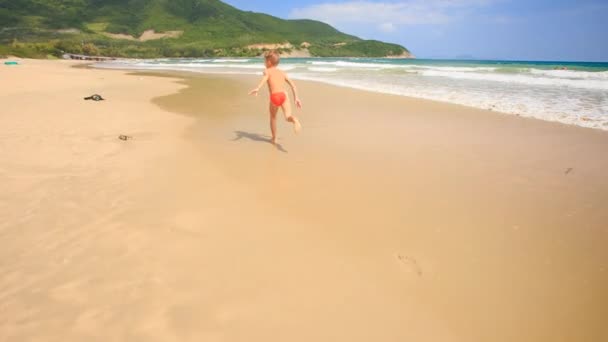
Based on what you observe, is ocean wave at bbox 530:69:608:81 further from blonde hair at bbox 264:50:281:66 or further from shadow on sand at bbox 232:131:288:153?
shadow on sand at bbox 232:131:288:153

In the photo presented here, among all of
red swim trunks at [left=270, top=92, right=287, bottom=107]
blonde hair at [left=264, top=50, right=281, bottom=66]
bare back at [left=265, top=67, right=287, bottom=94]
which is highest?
blonde hair at [left=264, top=50, right=281, bottom=66]

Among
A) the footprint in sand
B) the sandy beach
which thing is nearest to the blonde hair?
the sandy beach

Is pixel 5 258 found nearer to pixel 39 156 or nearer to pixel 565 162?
pixel 39 156

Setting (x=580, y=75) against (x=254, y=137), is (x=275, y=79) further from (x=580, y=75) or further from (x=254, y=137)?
(x=580, y=75)

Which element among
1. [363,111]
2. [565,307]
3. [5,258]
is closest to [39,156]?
[5,258]

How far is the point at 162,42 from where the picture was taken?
351 ft

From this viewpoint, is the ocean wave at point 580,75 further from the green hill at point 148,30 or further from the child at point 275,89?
the green hill at point 148,30

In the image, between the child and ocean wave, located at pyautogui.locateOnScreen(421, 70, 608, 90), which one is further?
ocean wave, located at pyautogui.locateOnScreen(421, 70, 608, 90)

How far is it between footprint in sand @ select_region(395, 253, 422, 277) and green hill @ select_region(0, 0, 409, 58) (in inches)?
2833

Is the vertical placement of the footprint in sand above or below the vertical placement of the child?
below

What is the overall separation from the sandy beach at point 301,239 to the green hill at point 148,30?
6903cm

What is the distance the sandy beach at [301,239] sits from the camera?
1863 mm

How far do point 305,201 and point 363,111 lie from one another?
18.7ft

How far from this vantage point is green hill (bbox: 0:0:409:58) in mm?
84375
